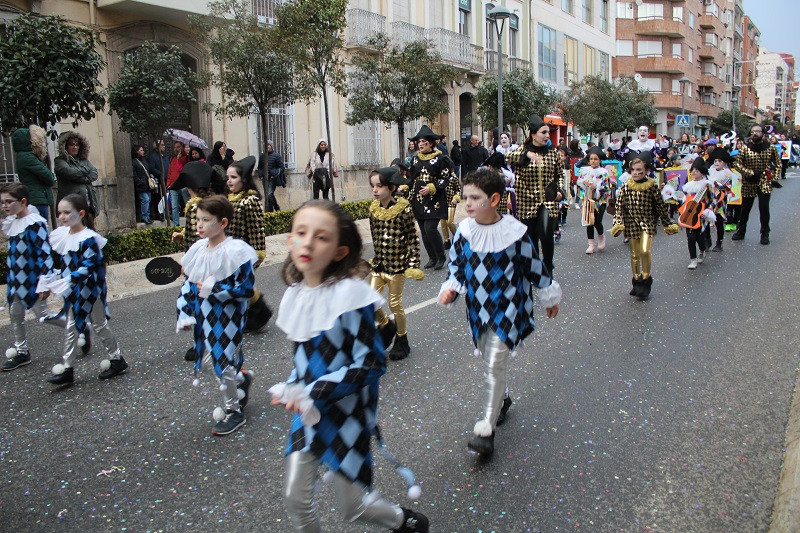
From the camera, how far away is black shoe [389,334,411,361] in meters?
6.10

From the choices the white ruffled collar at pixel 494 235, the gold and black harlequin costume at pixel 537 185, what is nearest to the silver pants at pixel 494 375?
the white ruffled collar at pixel 494 235

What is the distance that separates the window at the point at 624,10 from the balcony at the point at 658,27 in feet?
3.34

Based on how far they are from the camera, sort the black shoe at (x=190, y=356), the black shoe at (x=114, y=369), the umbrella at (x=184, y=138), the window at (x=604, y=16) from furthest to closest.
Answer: the window at (x=604, y=16) → the umbrella at (x=184, y=138) → the black shoe at (x=190, y=356) → the black shoe at (x=114, y=369)

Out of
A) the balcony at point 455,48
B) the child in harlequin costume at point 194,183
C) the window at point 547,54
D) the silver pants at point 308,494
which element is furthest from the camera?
the window at point 547,54

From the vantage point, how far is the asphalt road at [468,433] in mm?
3617

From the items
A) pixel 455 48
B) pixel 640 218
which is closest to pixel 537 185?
pixel 640 218

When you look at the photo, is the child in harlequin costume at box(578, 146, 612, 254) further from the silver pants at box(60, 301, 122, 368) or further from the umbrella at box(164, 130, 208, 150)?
the silver pants at box(60, 301, 122, 368)

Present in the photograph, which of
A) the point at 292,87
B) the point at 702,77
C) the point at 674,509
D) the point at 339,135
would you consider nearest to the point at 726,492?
the point at 674,509

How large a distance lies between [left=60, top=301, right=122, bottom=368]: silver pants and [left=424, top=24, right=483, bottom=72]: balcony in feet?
73.0

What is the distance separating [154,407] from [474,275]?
7.93 ft

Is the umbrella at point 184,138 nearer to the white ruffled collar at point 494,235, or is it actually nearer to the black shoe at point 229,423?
the black shoe at point 229,423

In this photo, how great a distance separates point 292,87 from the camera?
1571cm

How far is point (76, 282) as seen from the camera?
5594 mm

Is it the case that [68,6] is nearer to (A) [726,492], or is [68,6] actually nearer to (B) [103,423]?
(B) [103,423]
